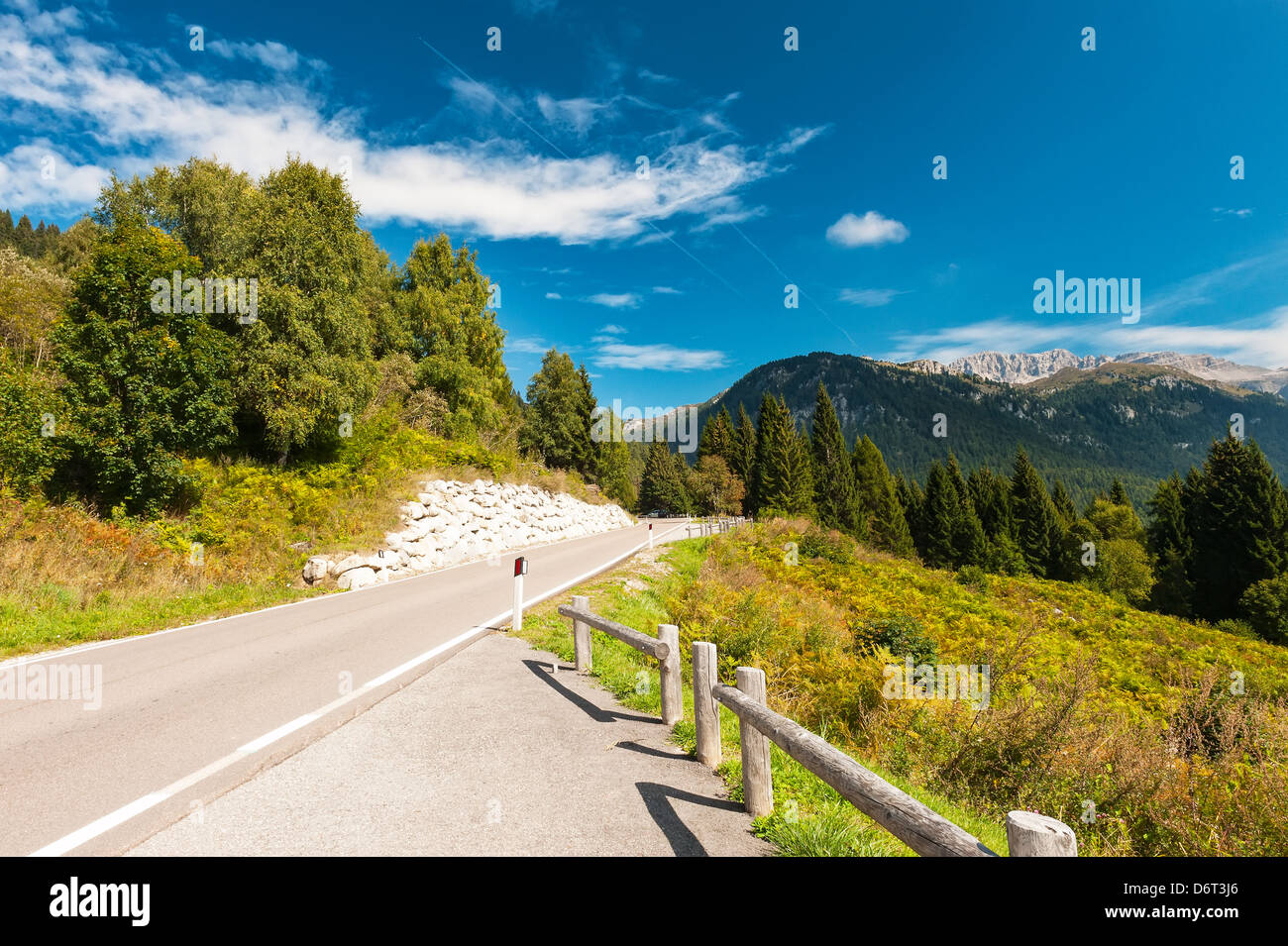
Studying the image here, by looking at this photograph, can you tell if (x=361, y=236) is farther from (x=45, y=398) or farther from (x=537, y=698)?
(x=537, y=698)

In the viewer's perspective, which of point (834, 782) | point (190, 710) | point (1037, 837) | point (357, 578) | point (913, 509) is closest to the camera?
point (1037, 837)

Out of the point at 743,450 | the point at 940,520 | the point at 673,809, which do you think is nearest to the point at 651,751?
the point at 673,809

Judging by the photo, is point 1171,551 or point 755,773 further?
point 1171,551

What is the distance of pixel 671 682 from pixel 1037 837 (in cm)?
393

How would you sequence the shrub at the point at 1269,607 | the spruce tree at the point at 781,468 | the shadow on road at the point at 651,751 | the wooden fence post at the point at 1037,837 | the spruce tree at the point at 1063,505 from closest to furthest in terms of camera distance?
the wooden fence post at the point at 1037,837
the shadow on road at the point at 651,751
the shrub at the point at 1269,607
the spruce tree at the point at 781,468
the spruce tree at the point at 1063,505

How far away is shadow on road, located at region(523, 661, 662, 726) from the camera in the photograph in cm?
577

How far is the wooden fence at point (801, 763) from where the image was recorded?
6.85 ft

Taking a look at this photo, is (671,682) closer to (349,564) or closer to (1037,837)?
(1037,837)

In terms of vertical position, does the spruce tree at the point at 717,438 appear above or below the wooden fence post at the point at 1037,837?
above

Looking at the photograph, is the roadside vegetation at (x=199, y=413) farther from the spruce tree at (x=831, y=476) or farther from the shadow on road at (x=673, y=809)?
the spruce tree at (x=831, y=476)

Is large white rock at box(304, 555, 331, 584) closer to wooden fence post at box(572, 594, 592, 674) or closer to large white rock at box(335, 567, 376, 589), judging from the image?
large white rock at box(335, 567, 376, 589)

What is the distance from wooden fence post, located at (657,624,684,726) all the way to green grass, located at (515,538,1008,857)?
0.13 meters

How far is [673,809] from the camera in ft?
12.7

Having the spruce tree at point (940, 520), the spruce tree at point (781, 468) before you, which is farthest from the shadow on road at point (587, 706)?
the spruce tree at point (940, 520)
